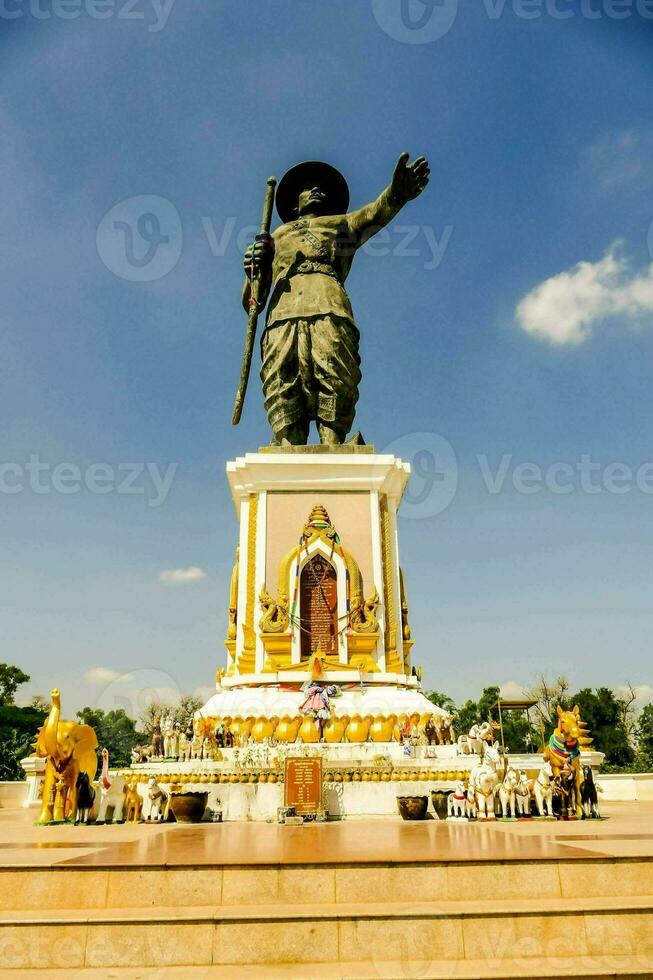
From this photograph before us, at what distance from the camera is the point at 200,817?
30.9 ft

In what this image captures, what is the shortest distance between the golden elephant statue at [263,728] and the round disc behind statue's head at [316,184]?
12.8 m

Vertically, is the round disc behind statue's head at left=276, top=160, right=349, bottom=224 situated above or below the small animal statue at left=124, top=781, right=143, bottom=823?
above

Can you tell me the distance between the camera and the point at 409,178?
16312mm

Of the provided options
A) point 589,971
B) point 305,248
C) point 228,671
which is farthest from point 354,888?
point 305,248

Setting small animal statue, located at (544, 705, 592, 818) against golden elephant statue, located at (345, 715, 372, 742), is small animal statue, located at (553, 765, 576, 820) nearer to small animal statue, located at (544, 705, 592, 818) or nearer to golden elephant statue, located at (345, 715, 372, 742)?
small animal statue, located at (544, 705, 592, 818)

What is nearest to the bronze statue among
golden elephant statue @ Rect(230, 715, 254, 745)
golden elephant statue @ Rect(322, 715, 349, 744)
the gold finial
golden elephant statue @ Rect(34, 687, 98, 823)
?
the gold finial

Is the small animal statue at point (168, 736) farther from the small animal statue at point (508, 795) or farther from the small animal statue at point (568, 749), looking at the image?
the small animal statue at point (568, 749)

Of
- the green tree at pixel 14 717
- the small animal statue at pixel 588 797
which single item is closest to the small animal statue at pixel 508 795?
the small animal statue at pixel 588 797

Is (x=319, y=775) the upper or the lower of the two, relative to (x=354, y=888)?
upper

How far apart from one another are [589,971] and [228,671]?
38.8 feet

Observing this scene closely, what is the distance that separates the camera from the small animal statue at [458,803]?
8938mm

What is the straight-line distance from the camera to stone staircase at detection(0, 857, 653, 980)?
423 centimetres

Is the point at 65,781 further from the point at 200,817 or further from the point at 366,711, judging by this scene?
the point at 366,711

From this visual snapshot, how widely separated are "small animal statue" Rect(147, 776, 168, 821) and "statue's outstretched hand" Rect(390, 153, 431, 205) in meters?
13.4
